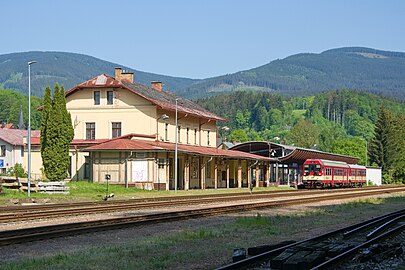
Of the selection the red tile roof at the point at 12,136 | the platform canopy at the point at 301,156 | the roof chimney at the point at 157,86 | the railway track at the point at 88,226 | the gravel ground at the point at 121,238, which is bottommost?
the gravel ground at the point at 121,238

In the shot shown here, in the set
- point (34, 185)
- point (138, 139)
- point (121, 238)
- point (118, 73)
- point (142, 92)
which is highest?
point (118, 73)

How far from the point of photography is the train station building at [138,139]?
5212 cm

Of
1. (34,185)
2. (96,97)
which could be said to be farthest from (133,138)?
(34,185)

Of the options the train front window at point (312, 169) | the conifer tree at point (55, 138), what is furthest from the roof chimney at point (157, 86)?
the conifer tree at point (55, 138)

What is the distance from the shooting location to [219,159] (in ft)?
211

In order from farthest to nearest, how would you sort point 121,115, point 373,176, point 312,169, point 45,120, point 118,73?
point 373,176 → point 118,73 → point 312,169 → point 121,115 → point 45,120

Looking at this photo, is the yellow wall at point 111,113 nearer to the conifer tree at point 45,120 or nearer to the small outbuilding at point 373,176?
the conifer tree at point 45,120

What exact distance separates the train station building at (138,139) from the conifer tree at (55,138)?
267 centimetres

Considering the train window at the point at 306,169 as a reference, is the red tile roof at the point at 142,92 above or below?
above

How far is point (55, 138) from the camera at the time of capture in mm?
50188

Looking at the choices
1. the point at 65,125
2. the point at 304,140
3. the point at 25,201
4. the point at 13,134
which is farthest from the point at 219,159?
the point at 304,140

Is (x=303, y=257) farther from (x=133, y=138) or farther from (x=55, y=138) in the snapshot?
(x=133, y=138)

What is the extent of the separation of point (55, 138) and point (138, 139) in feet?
28.6

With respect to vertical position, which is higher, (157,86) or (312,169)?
(157,86)
